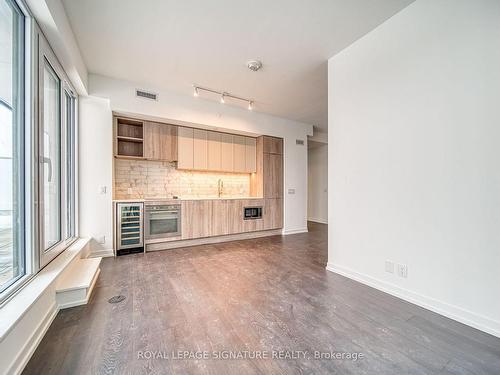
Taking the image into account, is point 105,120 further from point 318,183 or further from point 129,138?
point 318,183

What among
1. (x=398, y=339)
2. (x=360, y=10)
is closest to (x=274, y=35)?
(x=360, y=10)

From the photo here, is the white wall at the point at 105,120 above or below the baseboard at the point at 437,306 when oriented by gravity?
above

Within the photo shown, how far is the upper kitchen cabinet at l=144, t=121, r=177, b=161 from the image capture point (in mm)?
4059

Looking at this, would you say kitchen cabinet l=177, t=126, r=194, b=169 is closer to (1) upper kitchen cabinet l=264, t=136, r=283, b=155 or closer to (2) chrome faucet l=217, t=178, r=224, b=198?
(2) chrome faucet l=217, t=178, r=224, b=198

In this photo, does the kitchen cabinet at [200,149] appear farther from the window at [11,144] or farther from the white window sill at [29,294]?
the window at [11,144]

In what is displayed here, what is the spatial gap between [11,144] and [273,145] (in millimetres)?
4498

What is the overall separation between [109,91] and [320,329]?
14.5 feet

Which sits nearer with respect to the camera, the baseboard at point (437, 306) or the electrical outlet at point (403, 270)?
the baseboard at point (437, 306)

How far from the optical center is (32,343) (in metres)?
1.48

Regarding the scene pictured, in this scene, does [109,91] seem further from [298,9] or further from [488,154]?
[488,154]

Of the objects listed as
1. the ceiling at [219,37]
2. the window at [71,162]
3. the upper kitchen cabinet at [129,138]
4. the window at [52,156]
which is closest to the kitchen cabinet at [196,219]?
the upper kitchen cabinet at [129,138]

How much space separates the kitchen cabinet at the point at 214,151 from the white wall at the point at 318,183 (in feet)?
13.3

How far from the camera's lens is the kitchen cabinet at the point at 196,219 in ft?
13.6

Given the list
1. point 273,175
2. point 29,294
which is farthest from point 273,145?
point 29,294
